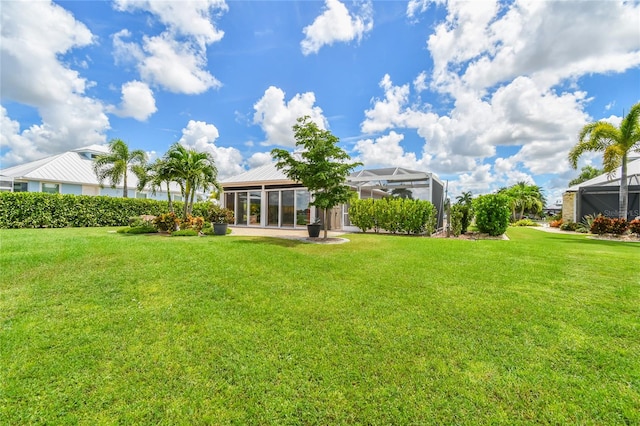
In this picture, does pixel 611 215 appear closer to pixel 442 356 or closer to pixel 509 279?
pixel 509 279

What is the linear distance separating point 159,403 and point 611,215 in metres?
28.6

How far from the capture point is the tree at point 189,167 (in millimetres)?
13707

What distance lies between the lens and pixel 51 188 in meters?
22.6

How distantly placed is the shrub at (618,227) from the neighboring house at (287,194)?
8.17 meters

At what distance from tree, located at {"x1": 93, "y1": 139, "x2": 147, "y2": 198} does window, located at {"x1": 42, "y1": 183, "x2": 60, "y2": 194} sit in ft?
18.5

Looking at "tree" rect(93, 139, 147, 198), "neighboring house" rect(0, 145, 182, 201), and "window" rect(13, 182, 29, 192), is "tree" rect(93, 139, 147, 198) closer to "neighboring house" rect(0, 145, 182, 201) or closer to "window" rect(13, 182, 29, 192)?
"neighboring house" rect(0, 145, 182, 201)

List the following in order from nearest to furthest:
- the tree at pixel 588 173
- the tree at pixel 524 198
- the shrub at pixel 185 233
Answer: the shrub at pixel 185 233 → the tree at pixel 524 198 → the tree at pixel 588 173

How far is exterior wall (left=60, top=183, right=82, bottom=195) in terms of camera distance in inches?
907

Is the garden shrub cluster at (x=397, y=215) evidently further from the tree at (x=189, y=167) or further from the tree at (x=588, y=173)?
the tree at (x=588, y=173)

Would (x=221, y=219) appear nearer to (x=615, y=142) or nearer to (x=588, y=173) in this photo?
(x=615, y=142)

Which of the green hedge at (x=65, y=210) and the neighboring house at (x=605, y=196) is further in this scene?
the neighboring house at (x=605, y=196)

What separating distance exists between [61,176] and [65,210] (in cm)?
1135

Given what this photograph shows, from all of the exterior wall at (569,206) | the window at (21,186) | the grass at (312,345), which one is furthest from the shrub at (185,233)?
the exterior wall at (569,206)

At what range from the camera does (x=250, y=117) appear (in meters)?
18.5
